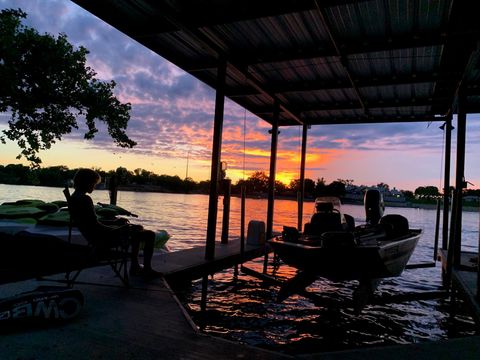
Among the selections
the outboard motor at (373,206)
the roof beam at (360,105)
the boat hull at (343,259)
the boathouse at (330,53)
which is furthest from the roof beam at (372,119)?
the boat hull at (343,259)

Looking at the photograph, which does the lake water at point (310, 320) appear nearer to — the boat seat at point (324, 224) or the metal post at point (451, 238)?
the metal post at point (451, 238)

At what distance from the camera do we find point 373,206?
10344 mm

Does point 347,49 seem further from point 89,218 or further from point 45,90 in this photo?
point 45,90

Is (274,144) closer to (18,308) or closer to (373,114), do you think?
(373,114)

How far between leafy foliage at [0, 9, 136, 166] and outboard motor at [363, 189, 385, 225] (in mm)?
11871

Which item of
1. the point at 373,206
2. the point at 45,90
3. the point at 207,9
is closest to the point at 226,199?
the point at 373,206

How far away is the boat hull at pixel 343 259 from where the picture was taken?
260 inches

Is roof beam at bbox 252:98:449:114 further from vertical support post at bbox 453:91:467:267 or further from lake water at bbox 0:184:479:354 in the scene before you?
A: lake water at bbox 0:184:479:354

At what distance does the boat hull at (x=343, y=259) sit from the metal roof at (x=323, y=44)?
4.10 meters

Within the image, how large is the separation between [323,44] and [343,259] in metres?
4.59

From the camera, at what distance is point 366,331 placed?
6.65 meters

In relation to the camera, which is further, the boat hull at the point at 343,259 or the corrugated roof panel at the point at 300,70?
the corrugated roof panel at the point at 300,70

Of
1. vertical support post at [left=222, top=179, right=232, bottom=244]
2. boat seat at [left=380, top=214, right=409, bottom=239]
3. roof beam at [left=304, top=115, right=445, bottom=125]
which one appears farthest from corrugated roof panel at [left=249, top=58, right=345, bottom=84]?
roof beam at [left=304, top=115, right=445, bottom=125]

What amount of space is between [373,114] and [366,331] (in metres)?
9.25
